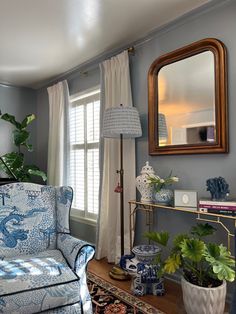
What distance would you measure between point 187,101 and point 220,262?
4.49 ft

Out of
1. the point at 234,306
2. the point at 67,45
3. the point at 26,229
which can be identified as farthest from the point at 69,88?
the point at 234,306

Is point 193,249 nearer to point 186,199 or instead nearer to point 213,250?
point 213,250

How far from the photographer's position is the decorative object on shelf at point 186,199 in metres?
2.13

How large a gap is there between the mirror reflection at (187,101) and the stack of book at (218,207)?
Result: 0.52 meters

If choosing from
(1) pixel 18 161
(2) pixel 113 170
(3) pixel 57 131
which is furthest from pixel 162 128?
(1) pixel 18 161

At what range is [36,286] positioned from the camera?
1501mm

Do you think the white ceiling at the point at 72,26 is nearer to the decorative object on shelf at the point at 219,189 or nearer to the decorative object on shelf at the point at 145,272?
the decorative object on shelf at the point at 219,189

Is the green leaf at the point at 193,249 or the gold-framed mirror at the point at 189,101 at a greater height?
the gold-framed mirror at the point at 189,101

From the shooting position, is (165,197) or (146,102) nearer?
(165,197)

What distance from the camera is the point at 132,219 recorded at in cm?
281

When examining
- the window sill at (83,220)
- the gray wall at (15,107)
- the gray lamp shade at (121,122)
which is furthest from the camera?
the gray wall at (15,107)

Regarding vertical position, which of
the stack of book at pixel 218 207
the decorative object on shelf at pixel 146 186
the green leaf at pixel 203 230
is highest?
the decorative object on shelf at pixel 146 186

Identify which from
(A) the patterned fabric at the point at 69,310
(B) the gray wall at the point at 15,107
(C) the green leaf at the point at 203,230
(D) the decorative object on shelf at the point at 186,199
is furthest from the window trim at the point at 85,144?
(A) the patterned fabric at the point at 69,310

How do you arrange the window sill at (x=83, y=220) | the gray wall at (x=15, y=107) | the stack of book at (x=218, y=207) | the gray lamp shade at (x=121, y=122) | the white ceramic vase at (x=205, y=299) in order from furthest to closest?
the gray wall at (x=15, y=107) → the window sill at (x=83, y=220) → the gray lamp shade at (x=121, y=122) → the stack of book at (x=218, y=207) → the white ceramic vase at (x=205, y=299)
